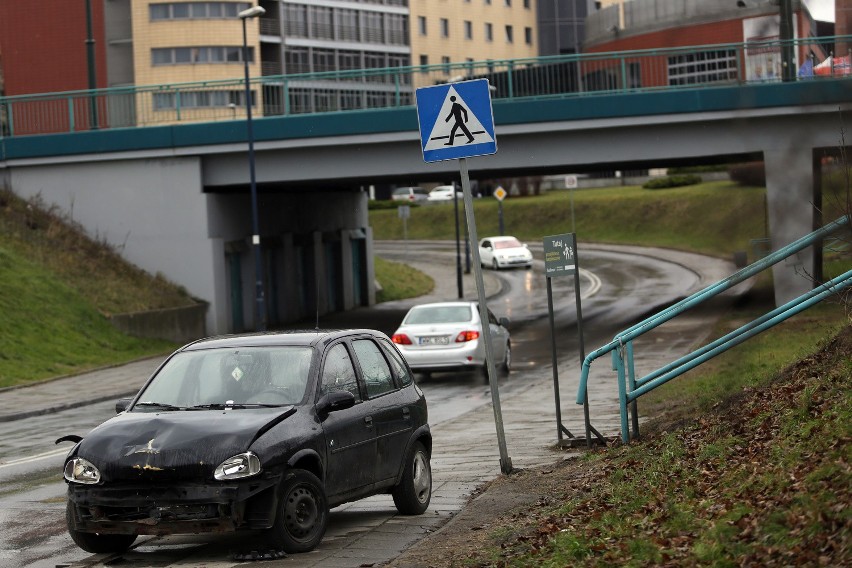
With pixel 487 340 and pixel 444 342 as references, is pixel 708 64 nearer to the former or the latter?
pixel 487 340

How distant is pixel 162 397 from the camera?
958 centimetres

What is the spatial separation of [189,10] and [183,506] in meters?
80.8

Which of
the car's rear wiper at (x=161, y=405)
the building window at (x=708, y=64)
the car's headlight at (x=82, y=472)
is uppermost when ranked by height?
the building window at (x=708, y=64)

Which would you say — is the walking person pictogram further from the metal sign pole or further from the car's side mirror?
the car's side mirror

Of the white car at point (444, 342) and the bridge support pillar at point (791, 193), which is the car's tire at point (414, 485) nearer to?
the bridge support pillar at point (791, 193)

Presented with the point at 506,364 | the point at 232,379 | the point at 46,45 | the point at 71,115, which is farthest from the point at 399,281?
the point at 232,379

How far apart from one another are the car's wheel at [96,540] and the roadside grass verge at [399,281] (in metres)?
46.9

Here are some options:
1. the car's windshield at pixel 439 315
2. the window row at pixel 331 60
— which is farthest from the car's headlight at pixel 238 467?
the window row at pixel 331 60

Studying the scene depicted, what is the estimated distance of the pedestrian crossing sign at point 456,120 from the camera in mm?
12086

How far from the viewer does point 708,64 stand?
589 centimetres

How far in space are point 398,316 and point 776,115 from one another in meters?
43.2

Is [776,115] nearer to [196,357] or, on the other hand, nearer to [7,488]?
[196,357]

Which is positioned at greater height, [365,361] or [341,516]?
[365,361]

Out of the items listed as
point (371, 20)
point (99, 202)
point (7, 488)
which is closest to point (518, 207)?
point (371, 20)
